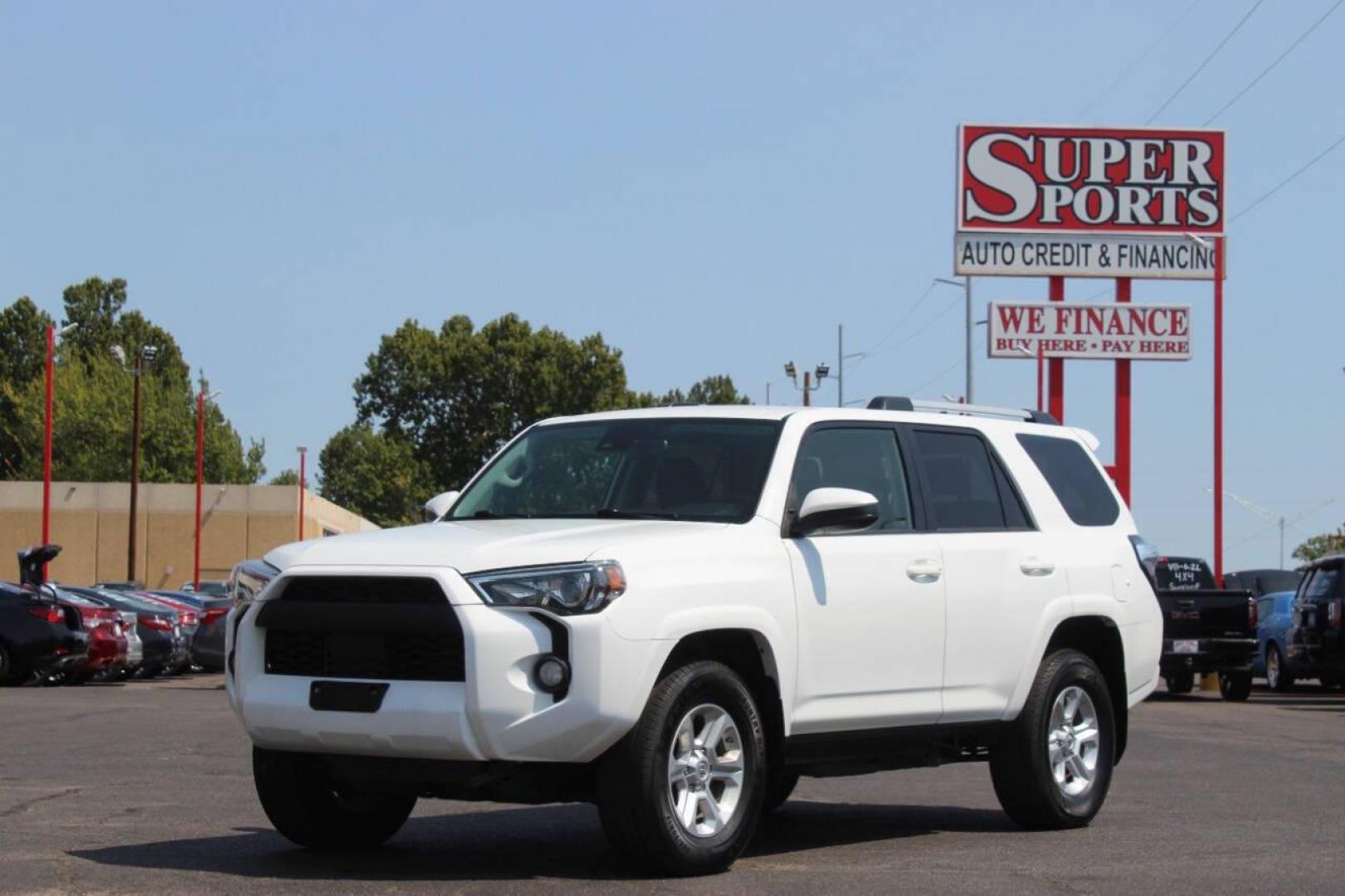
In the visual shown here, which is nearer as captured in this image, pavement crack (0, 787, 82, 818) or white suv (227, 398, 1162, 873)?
white suv (227, 398, 1162, 873)

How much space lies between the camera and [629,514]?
30.5 feet

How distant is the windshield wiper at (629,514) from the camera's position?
30.3ft

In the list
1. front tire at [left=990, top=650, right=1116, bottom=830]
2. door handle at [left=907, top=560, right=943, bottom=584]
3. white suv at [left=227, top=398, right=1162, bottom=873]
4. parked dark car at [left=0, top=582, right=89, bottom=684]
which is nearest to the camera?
white suv at [left=227, top=398, right=1162, bottom=873]

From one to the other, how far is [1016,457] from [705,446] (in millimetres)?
2102

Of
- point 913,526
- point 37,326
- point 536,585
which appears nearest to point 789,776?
point 913,526

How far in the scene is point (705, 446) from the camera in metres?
9.62

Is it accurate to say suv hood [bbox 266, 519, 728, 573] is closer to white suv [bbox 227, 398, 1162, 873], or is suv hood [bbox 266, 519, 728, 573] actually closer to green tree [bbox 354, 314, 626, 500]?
white suv [bbox 227, 398, 1162, 873]

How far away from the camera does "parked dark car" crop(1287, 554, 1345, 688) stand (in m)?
27.0

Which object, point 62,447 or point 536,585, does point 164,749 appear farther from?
point 62,447

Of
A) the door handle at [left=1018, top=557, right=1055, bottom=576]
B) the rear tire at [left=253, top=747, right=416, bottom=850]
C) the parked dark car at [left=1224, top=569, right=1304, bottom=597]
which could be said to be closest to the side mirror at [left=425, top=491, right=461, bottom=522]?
the rear tire at [left=253, top=747, right=416, bottom=850]

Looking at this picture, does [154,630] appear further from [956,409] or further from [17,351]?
[17,351]

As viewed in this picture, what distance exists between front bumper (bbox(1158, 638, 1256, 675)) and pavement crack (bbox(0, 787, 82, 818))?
1809 centimetres

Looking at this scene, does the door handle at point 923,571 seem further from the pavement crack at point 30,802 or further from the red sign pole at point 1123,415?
the red sign pole at point 1123,415

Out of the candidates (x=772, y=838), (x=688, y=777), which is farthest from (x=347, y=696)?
(x=772, y=838)
